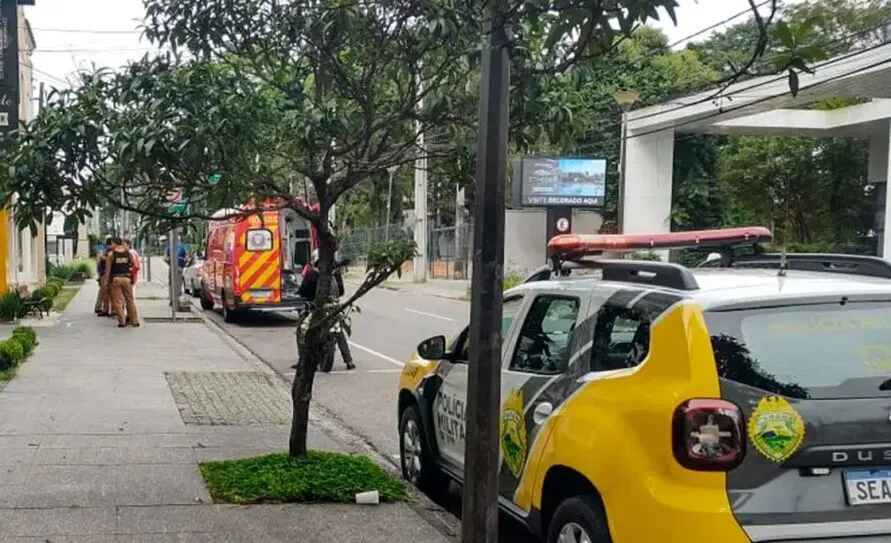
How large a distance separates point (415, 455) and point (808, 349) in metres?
3.62

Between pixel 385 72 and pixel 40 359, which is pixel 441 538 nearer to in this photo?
pixel 385 72

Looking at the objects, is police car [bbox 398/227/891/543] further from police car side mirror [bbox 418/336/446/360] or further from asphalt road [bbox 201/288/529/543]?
asphalt road [bbox 201/288/529/543]

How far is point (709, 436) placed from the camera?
3.64 metres

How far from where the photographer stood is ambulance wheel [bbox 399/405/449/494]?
22.0 ft

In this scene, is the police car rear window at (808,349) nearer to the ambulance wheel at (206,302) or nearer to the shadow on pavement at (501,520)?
the shadow on pavement at (501,520)

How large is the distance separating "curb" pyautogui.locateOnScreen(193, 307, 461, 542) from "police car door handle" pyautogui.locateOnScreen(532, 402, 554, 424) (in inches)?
48.4

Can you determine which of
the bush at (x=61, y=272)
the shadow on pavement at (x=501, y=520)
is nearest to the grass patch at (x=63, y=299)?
the bush at (x=61, y=272)

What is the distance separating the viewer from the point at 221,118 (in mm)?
5500

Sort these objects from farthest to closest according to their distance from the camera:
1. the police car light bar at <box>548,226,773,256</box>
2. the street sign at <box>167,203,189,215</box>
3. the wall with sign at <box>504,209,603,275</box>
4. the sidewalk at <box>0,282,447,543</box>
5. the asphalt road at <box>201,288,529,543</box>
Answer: the wall with sign at <box>504,209,603,275</box>
the asphalt road at <box>201,288,529,543</box>
the street sign at <box>167,203,189,215</box>
the sidewalk at <box>0,282,447,543</box>
the police car light bar at <box>548,226,773,256</box>

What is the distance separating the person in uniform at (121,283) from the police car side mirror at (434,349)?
13612 mm

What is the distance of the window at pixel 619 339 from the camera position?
Result: 13.7 feet

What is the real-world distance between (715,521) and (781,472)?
12.6 inches

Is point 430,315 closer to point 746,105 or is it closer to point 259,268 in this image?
point 259,268

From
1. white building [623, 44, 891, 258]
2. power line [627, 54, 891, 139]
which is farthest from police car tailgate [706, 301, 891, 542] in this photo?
white building [623, 44, 891, 258]
